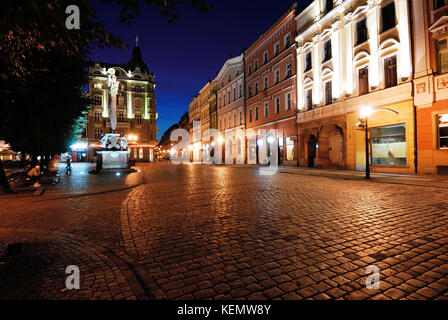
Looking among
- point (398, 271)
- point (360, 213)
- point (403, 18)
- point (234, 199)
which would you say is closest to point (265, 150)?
point (403, 18)

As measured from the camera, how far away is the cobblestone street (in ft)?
9.42

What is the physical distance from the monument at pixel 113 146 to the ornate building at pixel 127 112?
Answer: 35497 millimetres

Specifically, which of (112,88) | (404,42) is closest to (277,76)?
(404,42)

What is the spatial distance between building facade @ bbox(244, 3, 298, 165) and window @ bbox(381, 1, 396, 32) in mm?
9707

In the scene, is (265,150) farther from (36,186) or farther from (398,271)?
(398,271)

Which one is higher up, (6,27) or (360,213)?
(6,27)

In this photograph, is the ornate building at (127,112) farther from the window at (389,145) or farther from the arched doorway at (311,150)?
the window at (389,145)

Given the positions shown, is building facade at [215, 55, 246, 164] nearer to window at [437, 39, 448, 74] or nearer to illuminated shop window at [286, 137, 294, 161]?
illuminated shop window at [286, 137, 294, 161]

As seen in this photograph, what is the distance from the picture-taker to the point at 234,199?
8.68 metres

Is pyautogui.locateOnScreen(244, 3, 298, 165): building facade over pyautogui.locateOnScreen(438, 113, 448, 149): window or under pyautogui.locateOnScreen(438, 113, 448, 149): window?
over

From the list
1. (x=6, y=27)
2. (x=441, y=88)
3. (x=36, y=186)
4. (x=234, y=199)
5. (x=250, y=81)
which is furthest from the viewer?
(x=250, y=81)

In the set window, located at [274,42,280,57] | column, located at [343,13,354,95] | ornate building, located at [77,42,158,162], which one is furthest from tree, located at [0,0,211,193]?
ornate building, located at [77,42,158,162]

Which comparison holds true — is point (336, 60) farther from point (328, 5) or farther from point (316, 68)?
point (328, 5)
